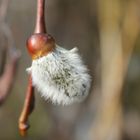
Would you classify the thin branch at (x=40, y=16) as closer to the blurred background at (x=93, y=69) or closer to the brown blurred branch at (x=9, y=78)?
the brown blurred branch at (x=9, y=78)

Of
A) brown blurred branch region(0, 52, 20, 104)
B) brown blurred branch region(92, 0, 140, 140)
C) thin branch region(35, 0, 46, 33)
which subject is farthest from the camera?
brown blurred branch region(92, 0, 140, 140)

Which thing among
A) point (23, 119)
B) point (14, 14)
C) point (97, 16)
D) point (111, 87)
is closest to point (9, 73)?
point (23, 119)

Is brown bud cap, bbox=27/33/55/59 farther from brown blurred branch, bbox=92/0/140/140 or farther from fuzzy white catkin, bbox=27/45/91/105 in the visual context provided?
brown blurred branch, bbox=92/0/140/140

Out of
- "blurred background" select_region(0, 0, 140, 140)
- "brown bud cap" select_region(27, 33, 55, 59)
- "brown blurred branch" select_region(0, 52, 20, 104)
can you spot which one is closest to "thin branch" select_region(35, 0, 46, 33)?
"brown bud cap" select_region(27, 33, 55, 59)

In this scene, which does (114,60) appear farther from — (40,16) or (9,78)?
(40,16)

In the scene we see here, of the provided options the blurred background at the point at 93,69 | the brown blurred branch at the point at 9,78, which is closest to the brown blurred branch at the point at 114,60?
the blurred background at the point at 93,69

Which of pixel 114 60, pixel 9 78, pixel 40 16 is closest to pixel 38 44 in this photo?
pixel 40 16

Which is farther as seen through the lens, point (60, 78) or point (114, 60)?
point (114, 60)
